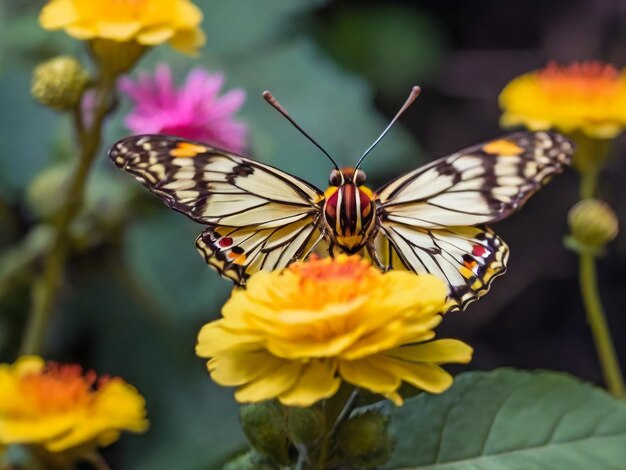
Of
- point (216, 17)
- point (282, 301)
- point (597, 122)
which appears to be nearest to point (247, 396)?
point (282, 301)

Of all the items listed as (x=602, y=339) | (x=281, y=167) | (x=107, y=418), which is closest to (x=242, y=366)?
(x=107, y=418)

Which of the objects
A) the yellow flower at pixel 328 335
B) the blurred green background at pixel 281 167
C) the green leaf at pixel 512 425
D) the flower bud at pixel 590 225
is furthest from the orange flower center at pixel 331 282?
Result: the blurred green background at pixel 281 167

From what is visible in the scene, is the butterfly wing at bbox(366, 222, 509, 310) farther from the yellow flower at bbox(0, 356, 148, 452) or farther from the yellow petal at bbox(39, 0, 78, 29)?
the yellow petal at bbox(39, 0, 78, 29)

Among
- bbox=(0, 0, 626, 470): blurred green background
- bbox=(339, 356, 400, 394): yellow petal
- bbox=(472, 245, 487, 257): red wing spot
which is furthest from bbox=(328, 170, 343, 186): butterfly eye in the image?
bbox=(0, 0, 626, 470): blurred green background

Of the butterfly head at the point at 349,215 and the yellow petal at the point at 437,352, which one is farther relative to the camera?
the butterfly head at the point at 349,215

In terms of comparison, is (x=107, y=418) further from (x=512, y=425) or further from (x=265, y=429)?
(x=512, y=425)

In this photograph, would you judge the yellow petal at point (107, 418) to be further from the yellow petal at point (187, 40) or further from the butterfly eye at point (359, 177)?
the yellow petal at point (187, 40)
